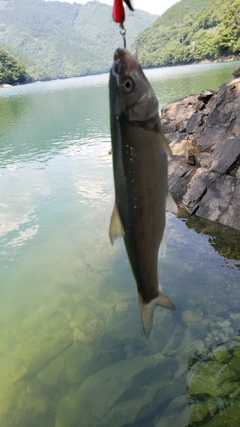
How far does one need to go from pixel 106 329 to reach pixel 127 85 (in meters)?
6.44

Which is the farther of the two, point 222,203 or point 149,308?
point 222,203

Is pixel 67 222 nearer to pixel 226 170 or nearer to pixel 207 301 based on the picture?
pixel 226 170

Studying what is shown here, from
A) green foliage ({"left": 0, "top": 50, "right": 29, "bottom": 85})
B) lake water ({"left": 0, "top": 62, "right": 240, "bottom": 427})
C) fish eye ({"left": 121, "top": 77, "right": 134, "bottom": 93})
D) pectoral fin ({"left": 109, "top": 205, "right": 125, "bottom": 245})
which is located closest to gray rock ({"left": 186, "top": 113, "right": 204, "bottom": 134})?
lake water ({"left": 0, "top": 62, "right": 240, "bottom": 427})

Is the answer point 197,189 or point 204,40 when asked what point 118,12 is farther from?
point 204,40

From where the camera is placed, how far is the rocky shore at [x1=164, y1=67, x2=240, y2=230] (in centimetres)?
1132

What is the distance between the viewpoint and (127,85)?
2043 mm

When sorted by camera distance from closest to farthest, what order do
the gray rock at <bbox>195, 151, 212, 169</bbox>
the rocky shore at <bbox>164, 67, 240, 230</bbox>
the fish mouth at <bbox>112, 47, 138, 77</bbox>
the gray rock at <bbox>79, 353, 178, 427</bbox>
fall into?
the fish mouth at <bbox>112, 47, 138, 77</bbox>, the gray rock at <bbox>79, 353, 178, 427</bbox>, the rocky shore at <bbox>164, 67, 240, 230</bbox>, the gray rock at <bbox>195, 151, 212, 169</bbox>

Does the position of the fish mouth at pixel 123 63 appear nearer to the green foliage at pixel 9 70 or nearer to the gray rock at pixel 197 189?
the gray rock at pixel 197 189

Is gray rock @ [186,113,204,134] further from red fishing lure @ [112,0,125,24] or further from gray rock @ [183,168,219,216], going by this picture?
red fishing lure @ [112,0,125,24]

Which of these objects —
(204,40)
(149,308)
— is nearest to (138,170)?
(149,308)

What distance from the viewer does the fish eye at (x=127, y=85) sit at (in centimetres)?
202

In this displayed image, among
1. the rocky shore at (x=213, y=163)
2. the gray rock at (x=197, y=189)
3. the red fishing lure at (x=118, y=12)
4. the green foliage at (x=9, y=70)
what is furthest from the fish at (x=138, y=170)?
the green foliage at (x=9, y=70)

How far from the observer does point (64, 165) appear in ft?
69.9

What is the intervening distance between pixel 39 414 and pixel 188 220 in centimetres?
763
